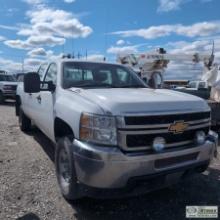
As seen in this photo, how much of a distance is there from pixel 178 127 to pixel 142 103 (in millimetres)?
553

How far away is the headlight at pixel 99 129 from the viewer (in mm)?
3418

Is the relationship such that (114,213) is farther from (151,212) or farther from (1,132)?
(1,132)

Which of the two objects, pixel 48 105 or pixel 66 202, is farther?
pixel 48 105

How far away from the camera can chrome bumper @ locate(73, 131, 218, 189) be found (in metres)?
3.35

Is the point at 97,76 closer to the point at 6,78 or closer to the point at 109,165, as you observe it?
the point at 109,165

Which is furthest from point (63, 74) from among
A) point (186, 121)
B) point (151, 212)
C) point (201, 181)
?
point (201, 181)

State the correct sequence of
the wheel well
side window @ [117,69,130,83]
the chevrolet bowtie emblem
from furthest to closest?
side window @ [117,69,130,83] → the wheel well → the chevrolet bowtie emblem

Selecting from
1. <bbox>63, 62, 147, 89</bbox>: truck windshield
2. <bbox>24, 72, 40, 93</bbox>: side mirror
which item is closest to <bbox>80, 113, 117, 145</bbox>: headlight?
<bbox>63, 62, 147, 89</bbox>: truck windshield

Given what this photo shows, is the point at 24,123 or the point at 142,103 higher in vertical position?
the point at 142,103

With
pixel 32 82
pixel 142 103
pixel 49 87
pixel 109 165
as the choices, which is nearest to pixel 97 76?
Answer: pixel 49 87

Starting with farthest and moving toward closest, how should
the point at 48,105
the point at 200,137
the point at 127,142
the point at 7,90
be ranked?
the point at 7,90
the point at 48,105
the point at 200,137
the point at 127,142

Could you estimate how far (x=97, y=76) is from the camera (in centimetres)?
518

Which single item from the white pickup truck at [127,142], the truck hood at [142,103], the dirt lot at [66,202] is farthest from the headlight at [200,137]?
the dirt lot at [66,202]

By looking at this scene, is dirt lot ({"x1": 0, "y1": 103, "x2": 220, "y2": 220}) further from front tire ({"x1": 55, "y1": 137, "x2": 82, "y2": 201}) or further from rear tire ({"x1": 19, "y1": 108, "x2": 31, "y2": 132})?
rear tire ({"x1": 19, "y1": 108, "x2": 31, "y2": 132})
